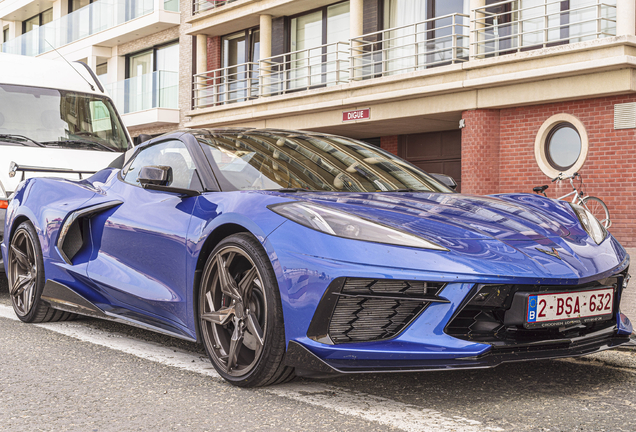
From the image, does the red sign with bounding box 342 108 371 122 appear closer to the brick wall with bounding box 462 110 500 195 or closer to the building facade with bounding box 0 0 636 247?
→ the building facade with bounding box 0 0 636 247

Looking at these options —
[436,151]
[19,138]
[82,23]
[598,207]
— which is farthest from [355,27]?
[82,23]

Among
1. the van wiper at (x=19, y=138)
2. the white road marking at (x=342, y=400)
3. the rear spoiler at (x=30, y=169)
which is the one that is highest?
the van wiper at (x=19, y=138)

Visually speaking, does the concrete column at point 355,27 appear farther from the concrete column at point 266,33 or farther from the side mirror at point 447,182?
the side mirror at point 447,182

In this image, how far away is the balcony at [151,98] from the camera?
25.0 metres

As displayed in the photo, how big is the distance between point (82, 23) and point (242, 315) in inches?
1160

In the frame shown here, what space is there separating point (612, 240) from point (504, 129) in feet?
40.4

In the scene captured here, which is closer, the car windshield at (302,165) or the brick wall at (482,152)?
the car windshield at (302,165)

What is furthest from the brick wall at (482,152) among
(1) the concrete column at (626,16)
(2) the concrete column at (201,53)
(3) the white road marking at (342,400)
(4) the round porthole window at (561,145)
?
(3) the white road marking at (342,400)

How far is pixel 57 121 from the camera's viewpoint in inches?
337

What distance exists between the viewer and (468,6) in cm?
1683

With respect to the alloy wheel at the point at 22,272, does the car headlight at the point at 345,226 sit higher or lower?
higher

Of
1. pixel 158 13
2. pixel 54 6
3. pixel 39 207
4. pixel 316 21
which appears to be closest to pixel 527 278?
pixel 39 207

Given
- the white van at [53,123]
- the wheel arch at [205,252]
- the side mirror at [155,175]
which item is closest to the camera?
the wheel arch at [205,252]

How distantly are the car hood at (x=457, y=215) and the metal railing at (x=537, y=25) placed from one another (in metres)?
10.0
